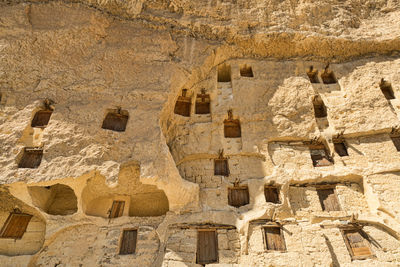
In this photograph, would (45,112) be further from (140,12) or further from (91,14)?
(140,12)

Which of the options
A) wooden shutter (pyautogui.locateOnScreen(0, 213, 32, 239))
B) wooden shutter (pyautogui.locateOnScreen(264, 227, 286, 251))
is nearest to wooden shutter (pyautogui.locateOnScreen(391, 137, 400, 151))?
wooden shutter (pyautogui.locateOnScreen(264, 227, 286, 251))

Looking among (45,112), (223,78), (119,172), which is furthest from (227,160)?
(45,112)

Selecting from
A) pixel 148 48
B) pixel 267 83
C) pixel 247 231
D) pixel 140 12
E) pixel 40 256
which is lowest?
pixel 40 256

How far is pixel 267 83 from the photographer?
1302cm

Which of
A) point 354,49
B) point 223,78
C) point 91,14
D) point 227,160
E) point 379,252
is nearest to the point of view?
point 379,252

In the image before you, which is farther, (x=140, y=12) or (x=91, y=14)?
(x=140, y=12)

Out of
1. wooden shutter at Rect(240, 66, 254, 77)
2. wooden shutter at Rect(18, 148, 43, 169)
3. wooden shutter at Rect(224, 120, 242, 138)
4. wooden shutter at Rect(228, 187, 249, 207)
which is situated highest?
wooden shutter at Rect(240, 66, 254, 77)

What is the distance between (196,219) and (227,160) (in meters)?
2.92

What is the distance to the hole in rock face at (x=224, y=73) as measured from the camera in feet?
46.9

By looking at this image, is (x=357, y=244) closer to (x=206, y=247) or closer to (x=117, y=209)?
(x=206, y=247)

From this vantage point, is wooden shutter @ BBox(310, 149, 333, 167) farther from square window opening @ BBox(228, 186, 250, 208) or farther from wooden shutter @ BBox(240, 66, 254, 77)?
wooden shutter @ BBox(240, 66, 254, 77)

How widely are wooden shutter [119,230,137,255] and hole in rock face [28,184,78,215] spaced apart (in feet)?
9.09

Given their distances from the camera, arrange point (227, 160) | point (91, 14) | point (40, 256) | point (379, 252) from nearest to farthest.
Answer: point (379, 252) → point (40, 256) → point (227, 160) → point (91, 14)

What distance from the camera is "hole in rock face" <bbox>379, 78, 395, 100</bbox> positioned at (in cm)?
1202
